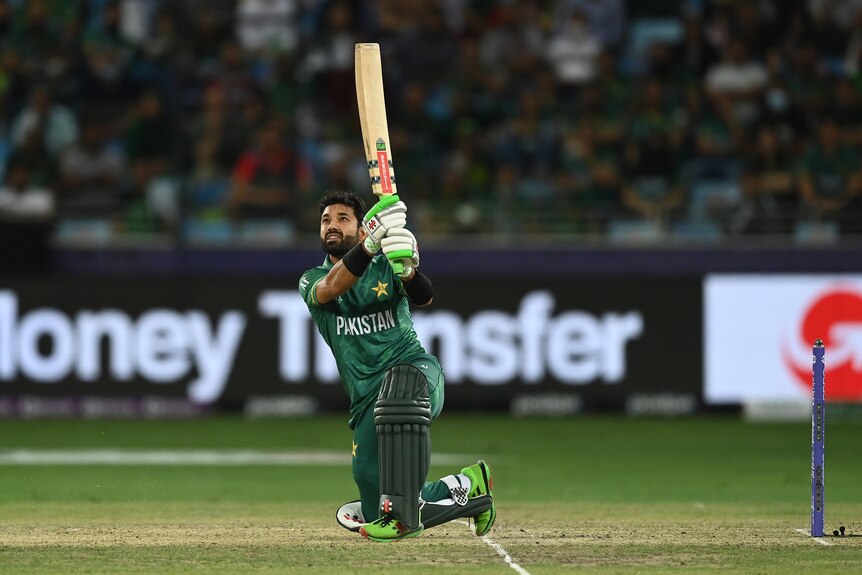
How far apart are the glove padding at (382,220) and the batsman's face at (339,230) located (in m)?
0.55

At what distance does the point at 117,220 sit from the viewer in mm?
17484

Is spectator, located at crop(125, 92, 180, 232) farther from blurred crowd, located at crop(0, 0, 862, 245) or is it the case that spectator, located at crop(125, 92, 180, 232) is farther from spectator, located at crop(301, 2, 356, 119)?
spectator, located at crop(301, 2, 356, 119)

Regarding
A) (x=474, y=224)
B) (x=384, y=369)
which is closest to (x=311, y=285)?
(x=384, y=369)

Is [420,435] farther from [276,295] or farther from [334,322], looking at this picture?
[276,295]

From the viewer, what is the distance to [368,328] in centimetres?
800

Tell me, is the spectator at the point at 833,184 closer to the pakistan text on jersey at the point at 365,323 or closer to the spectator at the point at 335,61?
the spectator at the point at 335,61

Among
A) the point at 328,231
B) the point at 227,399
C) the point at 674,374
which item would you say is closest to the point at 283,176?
the point at 227,399

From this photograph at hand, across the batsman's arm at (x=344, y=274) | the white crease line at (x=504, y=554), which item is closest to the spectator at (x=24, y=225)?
the white crease line at (x=504, y=554)

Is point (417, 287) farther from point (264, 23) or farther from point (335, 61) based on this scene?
point (264, 23)

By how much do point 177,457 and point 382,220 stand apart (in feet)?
23.9

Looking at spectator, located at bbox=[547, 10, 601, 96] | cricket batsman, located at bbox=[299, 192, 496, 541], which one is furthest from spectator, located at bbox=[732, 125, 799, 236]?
cricket batsman, located at bbox=[299, 192, 496, 541]

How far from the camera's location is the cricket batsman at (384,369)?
748cm

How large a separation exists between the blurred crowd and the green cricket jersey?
926 cm

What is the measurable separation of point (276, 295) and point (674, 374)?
4466 millimetres
